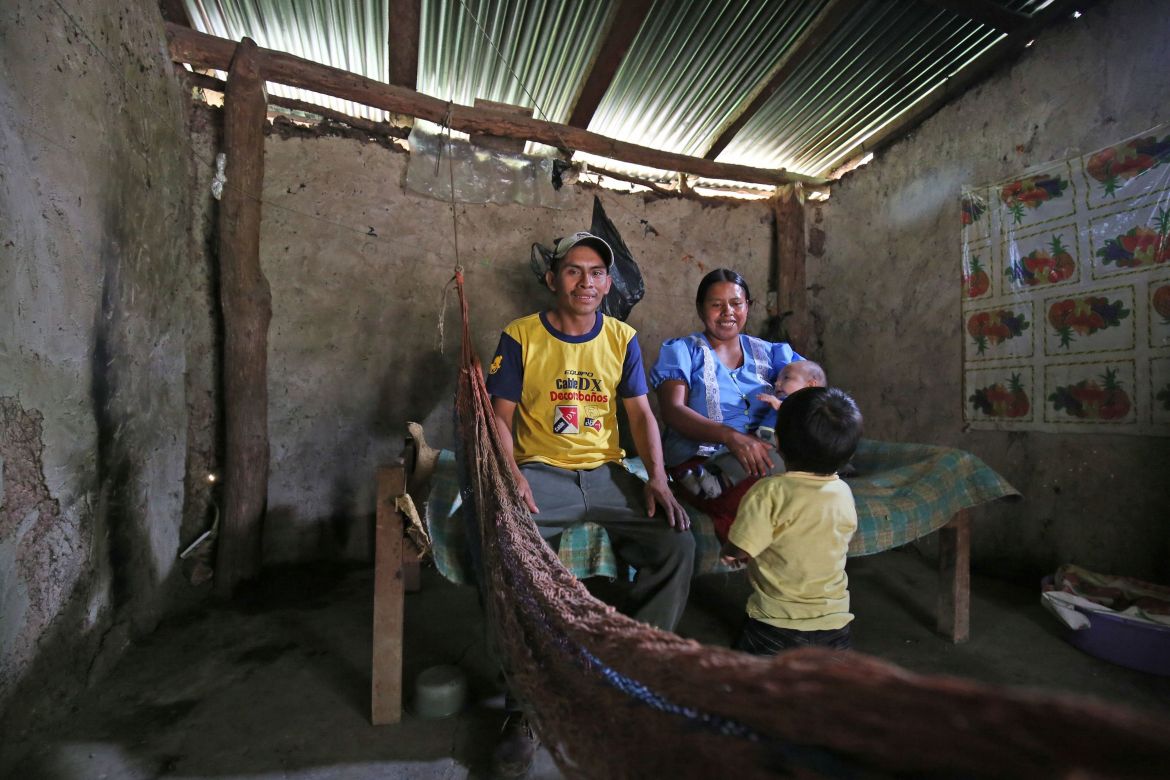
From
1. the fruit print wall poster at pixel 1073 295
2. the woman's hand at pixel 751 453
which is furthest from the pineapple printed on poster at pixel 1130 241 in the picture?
the woman's hand at pixel 751 453

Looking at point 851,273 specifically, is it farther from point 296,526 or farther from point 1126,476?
point 296,526

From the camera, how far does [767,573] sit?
54.4 inches

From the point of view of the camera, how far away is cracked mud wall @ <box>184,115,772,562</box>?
2586 millimetres

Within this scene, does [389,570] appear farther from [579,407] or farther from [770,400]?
[770,400]

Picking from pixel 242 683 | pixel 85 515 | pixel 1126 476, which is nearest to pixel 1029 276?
pixel 1126 476

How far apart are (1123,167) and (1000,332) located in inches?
30.2

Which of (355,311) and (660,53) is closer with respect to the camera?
(660,53)

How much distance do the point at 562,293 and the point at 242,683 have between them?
168 cm

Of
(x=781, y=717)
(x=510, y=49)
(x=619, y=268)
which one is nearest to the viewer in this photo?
(x=781, y=717)

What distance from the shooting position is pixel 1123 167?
6.97 ft

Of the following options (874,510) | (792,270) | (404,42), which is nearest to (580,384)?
(874,510)

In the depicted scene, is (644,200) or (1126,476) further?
(644,200)

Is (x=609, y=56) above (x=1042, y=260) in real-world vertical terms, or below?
above

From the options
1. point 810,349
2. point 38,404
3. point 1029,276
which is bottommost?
point 38,404
